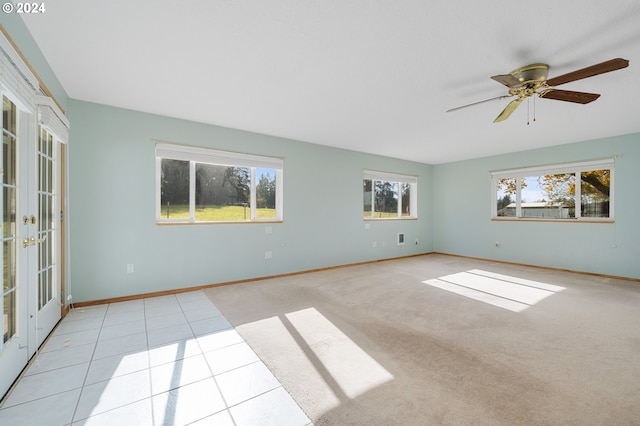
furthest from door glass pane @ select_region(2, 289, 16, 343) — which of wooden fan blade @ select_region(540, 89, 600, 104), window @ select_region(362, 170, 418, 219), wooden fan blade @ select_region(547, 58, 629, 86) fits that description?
window @ select_region(362, 170, 418, 219)

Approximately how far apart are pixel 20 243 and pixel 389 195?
5.90 meters

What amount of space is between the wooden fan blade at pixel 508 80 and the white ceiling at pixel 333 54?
17 centimetres

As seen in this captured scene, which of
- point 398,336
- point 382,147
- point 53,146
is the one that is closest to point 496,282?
point 398,336

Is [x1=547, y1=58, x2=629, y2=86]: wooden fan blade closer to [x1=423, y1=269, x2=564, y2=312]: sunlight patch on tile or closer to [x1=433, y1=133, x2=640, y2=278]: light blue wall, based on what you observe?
[x1=423, y1=269, x2=564, y2=312]: sunlight patch on tile

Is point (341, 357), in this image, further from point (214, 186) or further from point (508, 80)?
point (214, 186)

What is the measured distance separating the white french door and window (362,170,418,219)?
15.8ft

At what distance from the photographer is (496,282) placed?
164 inches

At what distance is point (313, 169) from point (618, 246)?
531cm

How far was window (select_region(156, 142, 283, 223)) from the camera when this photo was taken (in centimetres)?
365

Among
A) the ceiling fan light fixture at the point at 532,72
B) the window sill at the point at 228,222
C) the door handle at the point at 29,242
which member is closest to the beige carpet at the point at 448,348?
the window sill at the point at 228,222

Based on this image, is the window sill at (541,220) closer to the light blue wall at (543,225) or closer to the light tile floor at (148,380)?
the light blue wall at (543,225)

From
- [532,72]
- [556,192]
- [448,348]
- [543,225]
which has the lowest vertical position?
[448,348]

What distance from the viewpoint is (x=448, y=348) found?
220 centimetres

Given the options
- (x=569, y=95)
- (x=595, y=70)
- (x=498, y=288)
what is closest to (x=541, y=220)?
(x=498, y=288)
